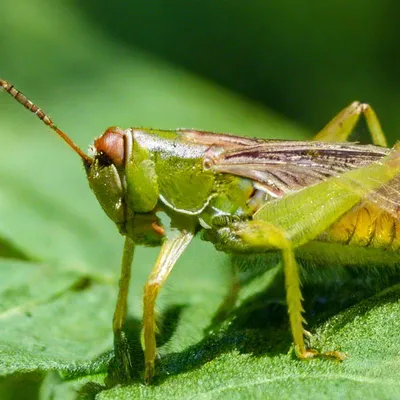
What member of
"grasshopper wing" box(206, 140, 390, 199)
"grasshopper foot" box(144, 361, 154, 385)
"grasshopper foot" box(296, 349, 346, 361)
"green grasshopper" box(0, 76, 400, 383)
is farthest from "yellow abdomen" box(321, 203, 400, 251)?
"grasshopper foot" box(144, 361, 154, 385)

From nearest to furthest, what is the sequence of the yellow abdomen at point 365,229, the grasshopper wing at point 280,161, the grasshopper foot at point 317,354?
1. the grasshopper foot at point 317,354
2. the yellow abdomen at point 365,229
3. the grasshopper wing at point 280,161

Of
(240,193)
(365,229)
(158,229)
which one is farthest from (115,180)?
(365,229)

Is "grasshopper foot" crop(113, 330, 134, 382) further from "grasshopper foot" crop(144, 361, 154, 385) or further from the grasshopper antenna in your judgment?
the grasshopper antenna

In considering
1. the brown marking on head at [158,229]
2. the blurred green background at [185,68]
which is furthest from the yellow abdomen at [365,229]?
the blurred green background at [185,68]

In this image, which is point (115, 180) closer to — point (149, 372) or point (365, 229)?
point (149, 372)

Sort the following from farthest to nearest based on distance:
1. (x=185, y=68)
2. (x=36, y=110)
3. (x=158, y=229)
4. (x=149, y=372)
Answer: (x=185, y=68) → (x=158, y=229) → (x=36, y=110) → (x=149, y=372)

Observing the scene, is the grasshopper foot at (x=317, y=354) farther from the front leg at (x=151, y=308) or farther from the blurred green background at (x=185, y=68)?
the blurred green background at (x=185, y=68)

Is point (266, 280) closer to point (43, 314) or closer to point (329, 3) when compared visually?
point (43, 314)

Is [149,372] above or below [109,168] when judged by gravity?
below
